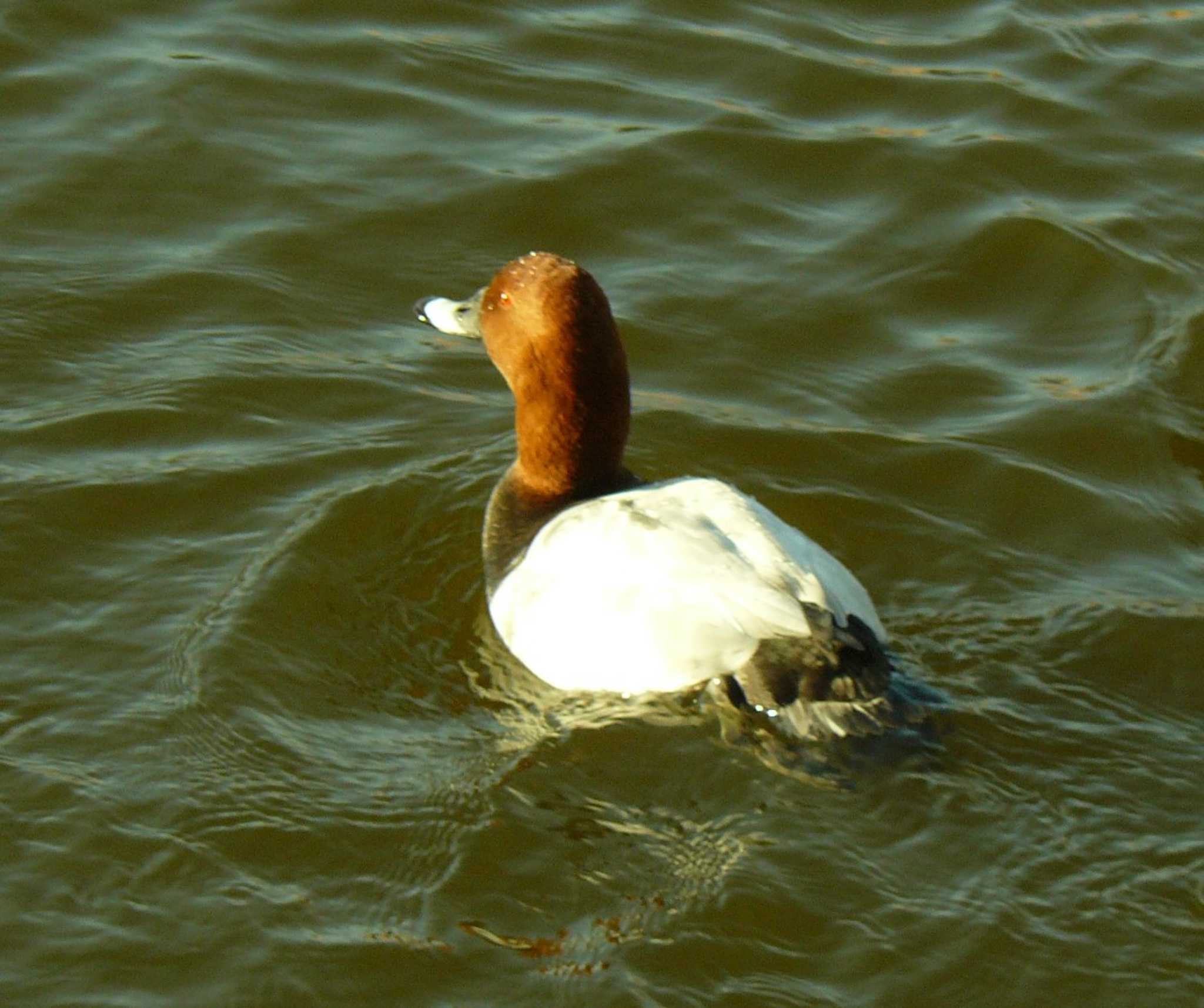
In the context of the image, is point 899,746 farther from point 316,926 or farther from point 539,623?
point 316,926

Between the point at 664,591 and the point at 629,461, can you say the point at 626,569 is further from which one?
the point at 629,461

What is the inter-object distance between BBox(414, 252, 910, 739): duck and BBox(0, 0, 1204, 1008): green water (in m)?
0.14

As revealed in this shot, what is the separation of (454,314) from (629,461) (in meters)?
0.76

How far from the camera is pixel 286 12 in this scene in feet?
27.7

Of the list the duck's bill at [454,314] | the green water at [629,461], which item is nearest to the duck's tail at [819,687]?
the green water at [629,461]

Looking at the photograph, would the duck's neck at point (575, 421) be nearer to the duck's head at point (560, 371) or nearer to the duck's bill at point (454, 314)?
the duck's head at point (560, 371)

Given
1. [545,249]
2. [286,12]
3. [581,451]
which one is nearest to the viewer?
[581,451]

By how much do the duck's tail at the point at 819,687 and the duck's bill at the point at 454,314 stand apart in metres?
1.57

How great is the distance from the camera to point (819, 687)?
15.0 feet

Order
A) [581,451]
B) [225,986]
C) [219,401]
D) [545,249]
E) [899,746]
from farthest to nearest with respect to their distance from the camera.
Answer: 1. [545,249]
2. [219,401]
3. [581,451]
4. [899,746]
5. [225,986]

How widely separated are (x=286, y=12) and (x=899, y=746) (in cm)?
519

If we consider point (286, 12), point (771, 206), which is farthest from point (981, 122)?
point (286, 12)

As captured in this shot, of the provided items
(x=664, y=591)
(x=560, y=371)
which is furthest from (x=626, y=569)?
(x=560, y=371)

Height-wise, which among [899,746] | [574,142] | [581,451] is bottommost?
[899,746]
